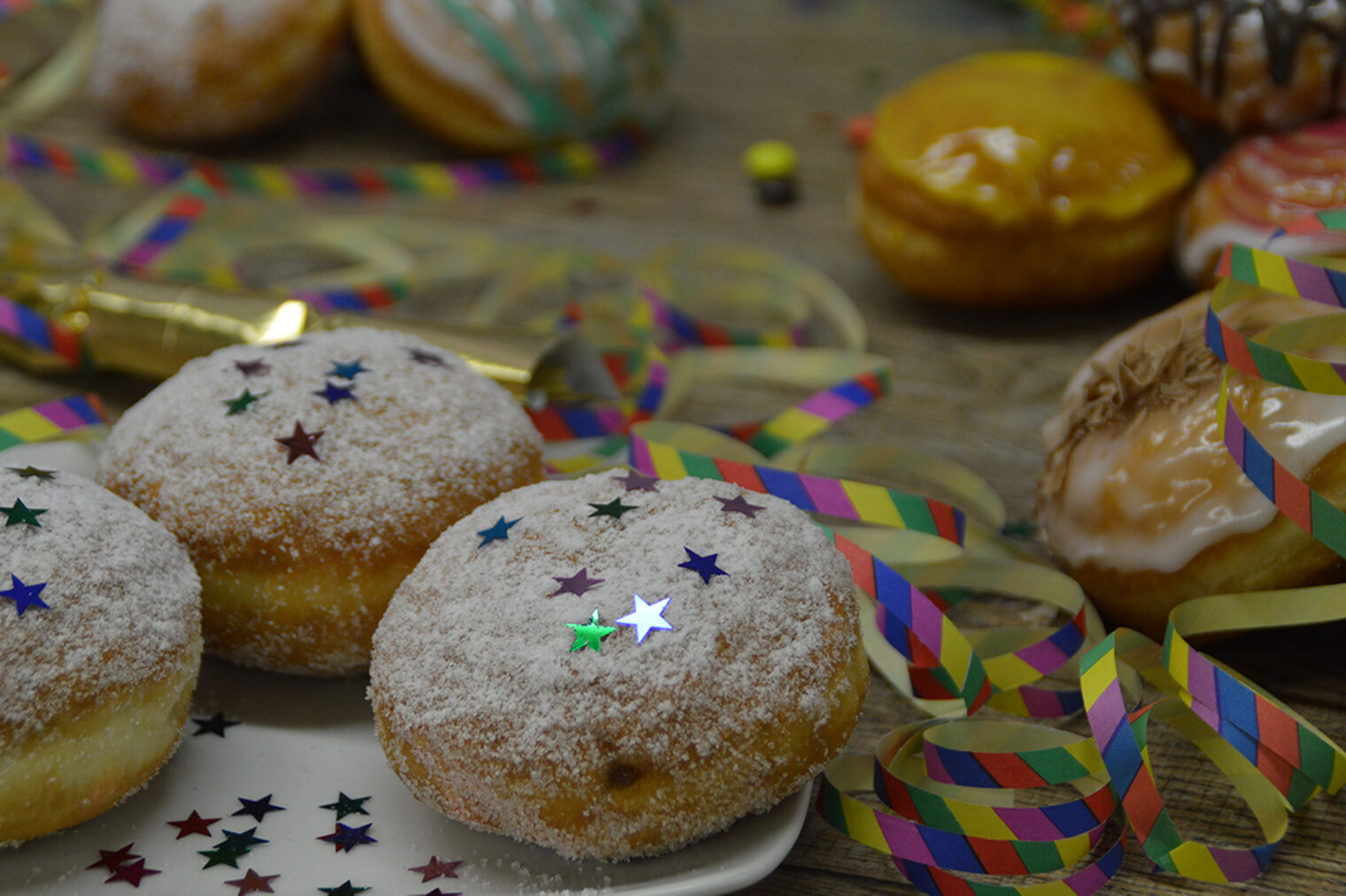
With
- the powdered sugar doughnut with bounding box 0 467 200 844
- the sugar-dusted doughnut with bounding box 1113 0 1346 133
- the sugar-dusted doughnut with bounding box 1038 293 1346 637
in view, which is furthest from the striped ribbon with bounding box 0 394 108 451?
the sugar-dusted doughnut with bounding box 1113 0 1346 133

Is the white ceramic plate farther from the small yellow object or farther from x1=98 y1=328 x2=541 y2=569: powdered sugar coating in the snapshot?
the small yellow object

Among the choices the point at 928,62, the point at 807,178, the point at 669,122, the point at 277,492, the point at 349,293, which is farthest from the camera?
the point at 928,62

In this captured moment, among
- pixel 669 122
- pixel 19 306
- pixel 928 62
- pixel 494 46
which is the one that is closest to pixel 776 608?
pixel 19 306

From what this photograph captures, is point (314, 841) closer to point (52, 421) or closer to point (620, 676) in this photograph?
point (620, 676)

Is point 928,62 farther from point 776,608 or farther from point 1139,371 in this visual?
point 776,608

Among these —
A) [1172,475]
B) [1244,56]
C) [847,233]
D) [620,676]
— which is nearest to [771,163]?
[847,233]
